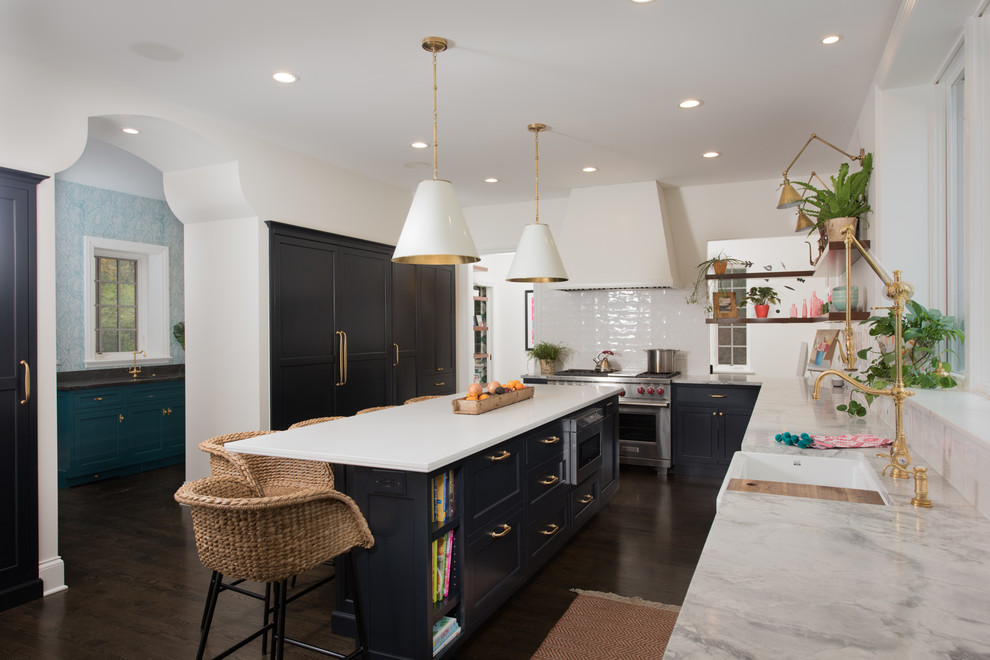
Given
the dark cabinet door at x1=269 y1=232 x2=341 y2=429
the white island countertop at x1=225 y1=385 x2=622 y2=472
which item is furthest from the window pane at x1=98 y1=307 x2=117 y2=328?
the white island countertop at x1=225 y1=385 x2=622 y2=472

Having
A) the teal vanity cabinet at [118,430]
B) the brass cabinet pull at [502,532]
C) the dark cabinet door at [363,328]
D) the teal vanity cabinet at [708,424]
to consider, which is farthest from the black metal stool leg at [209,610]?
the teal vanity cabinet at [708,424]

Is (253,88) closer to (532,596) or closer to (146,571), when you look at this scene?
(146,571)

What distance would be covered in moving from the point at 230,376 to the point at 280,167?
156 centimetres

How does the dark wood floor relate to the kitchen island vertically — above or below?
below

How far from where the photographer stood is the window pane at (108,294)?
19.6 feet

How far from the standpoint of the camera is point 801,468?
83.4 inches

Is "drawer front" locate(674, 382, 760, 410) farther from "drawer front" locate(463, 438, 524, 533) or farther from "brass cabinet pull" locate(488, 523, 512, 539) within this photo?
"brass cabinet pull" locate(488, 523, 512, 539)

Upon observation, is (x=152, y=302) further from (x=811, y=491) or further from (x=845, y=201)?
(x=811, y=491)

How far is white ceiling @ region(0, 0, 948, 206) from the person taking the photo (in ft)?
8.96

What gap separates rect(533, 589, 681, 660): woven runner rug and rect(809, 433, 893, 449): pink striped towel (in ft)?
3.39

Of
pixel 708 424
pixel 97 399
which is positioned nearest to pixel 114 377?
pixel 97 399

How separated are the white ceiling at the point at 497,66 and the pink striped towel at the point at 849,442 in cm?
178

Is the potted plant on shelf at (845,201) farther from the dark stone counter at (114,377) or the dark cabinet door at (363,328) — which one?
the dark stone counter at (114,377)

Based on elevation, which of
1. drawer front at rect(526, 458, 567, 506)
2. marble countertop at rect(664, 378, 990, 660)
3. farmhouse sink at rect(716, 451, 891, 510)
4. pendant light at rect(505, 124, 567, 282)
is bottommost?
drawer front at rect(526, 458, 567, 506)
